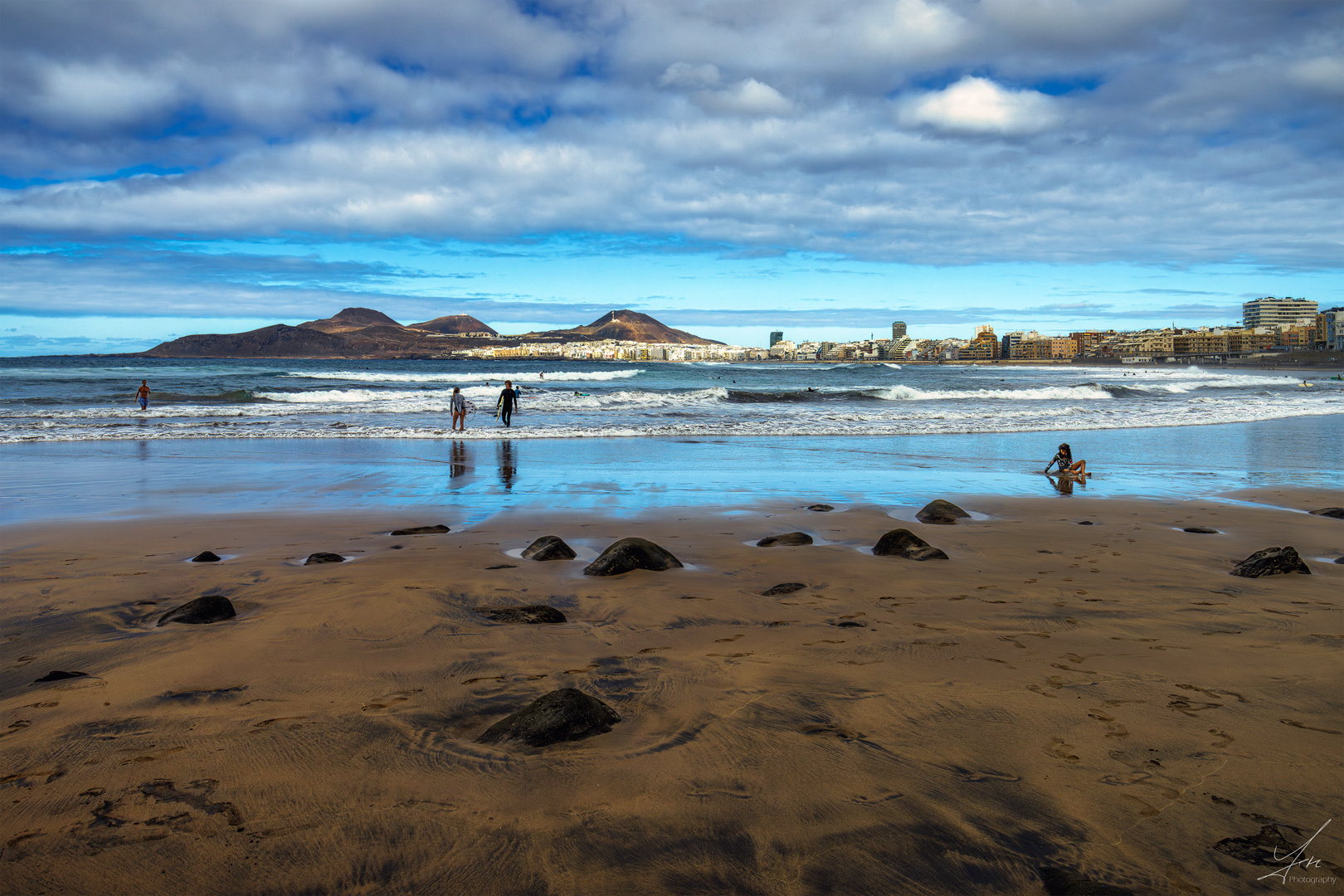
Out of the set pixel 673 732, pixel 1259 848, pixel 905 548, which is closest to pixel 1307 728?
pixel 1259 848

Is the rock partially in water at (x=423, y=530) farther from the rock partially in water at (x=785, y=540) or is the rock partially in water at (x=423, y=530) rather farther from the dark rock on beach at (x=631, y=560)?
the rock partially in water at (x=785, y=540)

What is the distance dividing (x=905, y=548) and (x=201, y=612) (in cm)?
532

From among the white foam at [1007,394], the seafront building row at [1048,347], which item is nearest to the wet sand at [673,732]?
the white foam at [1007,394]

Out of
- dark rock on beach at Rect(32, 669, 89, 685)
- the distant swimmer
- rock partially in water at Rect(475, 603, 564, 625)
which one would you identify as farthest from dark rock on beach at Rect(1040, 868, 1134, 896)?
the distant swimmer

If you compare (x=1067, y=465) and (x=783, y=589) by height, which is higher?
(x=1067, y=465)

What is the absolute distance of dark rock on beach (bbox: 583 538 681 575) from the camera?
18.7 feet

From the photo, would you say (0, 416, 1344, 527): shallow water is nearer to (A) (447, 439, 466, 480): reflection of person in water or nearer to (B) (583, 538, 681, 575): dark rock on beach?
(A) (447, 439, 466, 480): reflection of person in water

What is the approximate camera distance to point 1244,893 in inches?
81.5

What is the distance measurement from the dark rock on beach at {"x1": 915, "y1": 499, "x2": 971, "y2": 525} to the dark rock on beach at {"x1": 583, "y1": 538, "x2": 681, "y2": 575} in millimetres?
3514

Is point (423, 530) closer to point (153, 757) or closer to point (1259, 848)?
point (153, 757)

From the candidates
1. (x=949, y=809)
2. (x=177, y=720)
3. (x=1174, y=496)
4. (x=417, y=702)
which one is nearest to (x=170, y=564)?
(x=177, y=720)

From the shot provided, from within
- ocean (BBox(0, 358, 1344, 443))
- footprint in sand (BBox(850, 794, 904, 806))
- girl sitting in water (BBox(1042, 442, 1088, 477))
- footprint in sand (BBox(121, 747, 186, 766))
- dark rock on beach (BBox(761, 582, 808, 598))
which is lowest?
dark rock on beach (BBox(761, 582, 808, 598))

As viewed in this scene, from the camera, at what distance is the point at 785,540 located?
6.89m

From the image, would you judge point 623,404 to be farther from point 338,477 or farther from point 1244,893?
point 1244,893
